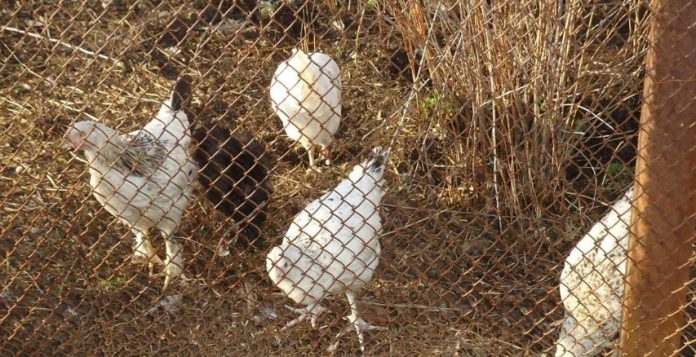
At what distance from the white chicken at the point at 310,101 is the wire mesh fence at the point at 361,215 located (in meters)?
0.02

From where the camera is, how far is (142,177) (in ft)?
13.3

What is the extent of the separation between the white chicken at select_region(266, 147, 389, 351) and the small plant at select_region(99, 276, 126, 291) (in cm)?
89

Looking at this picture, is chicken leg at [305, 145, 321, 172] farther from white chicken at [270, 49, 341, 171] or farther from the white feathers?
the white feathers

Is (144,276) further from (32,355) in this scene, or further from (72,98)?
(72,98)

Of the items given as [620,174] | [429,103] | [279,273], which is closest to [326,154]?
[429,103]

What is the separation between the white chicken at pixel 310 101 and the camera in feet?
15.9

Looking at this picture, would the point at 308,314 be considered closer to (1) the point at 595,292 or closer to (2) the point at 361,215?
(2) the point at 361,215

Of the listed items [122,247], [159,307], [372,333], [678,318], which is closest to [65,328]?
[159,307]

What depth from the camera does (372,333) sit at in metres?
4.04

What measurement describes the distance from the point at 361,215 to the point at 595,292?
3.83 feet

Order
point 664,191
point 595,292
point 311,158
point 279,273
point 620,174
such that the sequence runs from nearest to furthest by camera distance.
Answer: point 664,191 → point 595,292 → point 279,273 → point 620,174 → point 311,158

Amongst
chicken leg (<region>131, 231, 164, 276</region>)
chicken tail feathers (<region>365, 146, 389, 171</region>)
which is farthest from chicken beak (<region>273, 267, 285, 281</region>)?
chicken leg (<region>131, 231, 164, 276</region>)

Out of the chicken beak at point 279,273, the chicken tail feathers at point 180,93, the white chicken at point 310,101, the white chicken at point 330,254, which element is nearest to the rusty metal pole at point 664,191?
the white chicken at point 330,254

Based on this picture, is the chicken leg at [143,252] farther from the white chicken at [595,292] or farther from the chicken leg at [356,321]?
the white chicken at [595,292]
